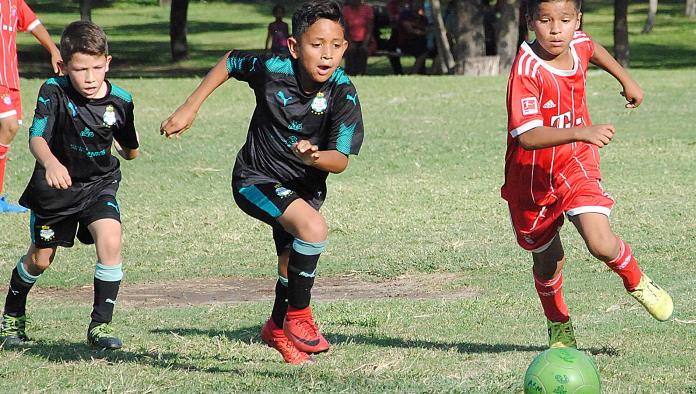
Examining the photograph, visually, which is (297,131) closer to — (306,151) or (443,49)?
(306,151)

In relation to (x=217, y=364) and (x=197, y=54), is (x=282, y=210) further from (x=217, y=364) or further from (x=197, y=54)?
(x=197, y=54)

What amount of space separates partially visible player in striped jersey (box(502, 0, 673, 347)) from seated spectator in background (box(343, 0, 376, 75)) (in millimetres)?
20048

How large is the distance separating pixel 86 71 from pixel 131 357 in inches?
60.9

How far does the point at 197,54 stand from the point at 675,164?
2371 cm

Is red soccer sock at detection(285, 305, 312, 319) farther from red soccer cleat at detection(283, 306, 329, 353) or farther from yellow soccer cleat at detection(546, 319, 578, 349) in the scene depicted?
yellow soccer cleat at detection(546, 319, 578, 349)

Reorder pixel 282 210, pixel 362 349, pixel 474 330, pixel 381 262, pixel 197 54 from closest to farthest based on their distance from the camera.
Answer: pixel 282 210, pixel 362 349, pixel 474 330, pixel 381 262, pixel 197 54

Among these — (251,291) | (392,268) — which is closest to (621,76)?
(392,268)

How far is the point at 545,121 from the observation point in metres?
5.97

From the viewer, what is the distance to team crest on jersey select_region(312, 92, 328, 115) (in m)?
6.02

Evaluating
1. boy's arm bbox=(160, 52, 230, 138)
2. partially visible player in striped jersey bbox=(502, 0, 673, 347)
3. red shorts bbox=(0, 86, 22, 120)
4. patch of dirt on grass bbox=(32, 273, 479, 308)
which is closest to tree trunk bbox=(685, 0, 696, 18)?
red shorts bbox=(0, 86, 22, 120)

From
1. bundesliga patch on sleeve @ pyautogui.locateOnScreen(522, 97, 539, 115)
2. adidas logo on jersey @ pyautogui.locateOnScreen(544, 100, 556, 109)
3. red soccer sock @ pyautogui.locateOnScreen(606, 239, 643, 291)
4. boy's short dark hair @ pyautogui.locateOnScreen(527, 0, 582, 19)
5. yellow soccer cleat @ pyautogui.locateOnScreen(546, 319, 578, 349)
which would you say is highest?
boy's short dark hair @ pyautogui.locateOnScreen(527, 0, 582, 19)

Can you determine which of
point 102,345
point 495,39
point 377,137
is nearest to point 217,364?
point 102,345

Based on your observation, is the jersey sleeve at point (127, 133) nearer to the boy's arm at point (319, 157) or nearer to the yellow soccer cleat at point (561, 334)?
the boy's arm at point (319, 157)

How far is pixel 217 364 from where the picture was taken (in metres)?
6.07
